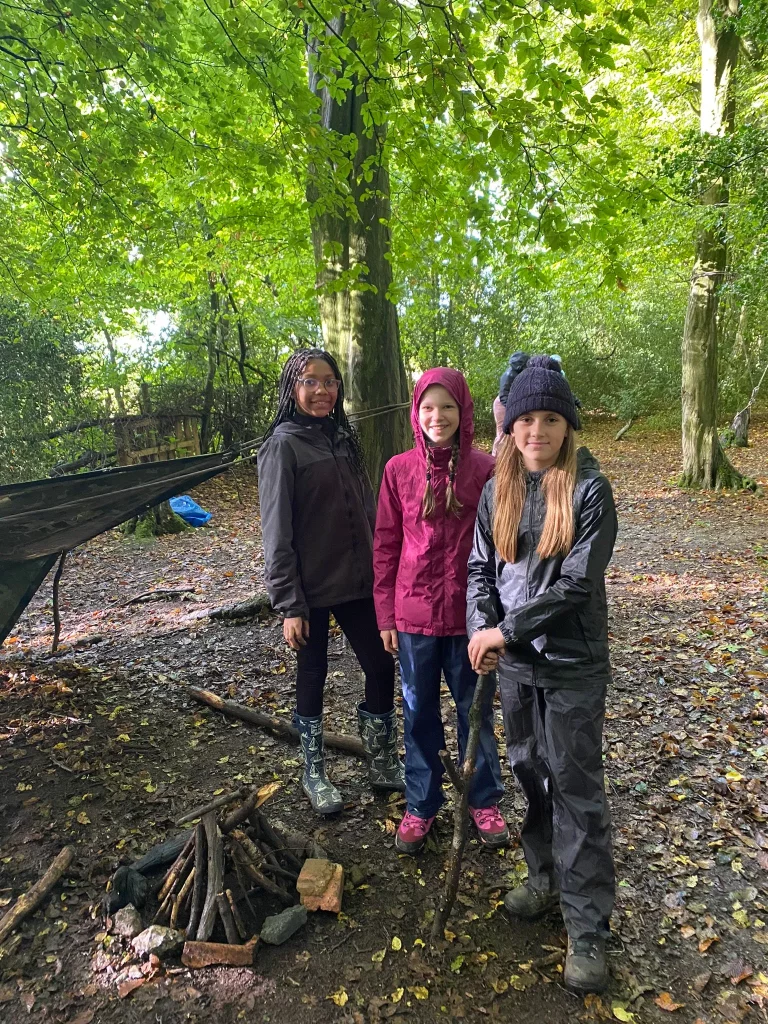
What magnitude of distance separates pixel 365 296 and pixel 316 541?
2.16m

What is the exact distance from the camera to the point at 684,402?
917 centimetres

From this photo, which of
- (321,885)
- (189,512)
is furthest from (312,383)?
(189,512)

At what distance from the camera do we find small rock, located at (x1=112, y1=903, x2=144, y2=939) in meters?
1.90

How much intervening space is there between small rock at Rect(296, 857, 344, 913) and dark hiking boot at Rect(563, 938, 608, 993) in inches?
29.8

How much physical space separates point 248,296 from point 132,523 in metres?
4.73

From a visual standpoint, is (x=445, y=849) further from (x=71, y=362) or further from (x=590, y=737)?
(x=71, y=362)

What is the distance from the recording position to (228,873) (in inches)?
79.7

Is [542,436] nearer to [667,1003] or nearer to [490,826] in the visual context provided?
[490,826]

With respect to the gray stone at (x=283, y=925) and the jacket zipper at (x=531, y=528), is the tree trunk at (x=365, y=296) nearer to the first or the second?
the jacket zipper at (x=531, y=528)

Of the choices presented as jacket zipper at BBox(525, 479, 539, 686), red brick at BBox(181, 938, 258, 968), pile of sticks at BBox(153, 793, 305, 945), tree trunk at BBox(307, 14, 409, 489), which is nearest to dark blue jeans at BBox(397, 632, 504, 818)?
jacket zipper at BBox(525, 479, 539, 686)

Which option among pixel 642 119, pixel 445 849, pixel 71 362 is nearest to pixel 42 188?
pixel 71 362

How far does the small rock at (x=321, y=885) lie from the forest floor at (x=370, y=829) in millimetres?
54

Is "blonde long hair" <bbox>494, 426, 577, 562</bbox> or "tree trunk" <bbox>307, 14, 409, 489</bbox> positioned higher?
"tree trunk" <bbox>307, 14, 409, 489</bbox>

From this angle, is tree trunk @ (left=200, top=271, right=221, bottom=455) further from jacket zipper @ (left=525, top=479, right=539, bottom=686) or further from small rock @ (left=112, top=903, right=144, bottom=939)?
jacket zipper @ (left=525, top=479, right=539, bottom=686)
